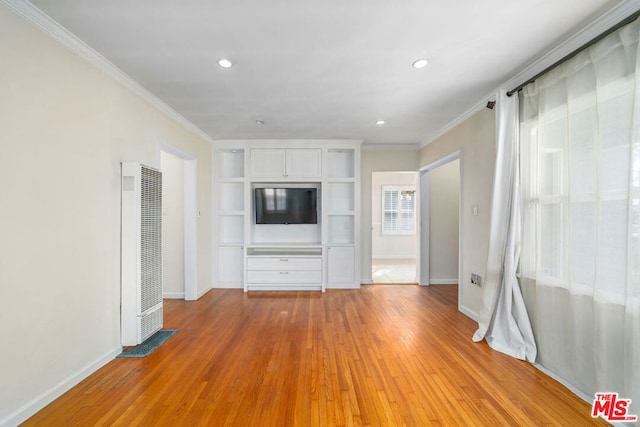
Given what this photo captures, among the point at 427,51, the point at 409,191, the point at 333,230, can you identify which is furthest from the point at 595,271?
the point at 409,191

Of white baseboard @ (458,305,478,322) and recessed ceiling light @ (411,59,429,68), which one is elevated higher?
recessed ceiling light @ (411,59,429,68)

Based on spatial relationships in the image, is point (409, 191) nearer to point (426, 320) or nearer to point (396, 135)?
point (396, 135)

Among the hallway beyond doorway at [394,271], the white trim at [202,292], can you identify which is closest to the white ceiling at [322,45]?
the white trim at [202,292]

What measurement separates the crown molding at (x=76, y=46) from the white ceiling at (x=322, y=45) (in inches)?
2.3

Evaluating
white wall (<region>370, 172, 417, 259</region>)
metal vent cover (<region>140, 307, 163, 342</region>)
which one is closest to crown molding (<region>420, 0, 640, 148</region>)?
metal vent cover (<region>140, 307, 163, 342</region>)

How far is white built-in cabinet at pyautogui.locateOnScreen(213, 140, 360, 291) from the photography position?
4.65 metres

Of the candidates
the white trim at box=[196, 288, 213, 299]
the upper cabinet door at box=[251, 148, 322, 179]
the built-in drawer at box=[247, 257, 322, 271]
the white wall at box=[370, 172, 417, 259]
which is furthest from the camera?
the white wall at box=[370, 172, 417, 259]

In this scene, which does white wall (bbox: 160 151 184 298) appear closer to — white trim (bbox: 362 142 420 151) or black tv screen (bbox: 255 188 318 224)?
black tv screen (bbox: 255 188 318 224)

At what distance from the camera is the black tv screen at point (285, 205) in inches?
191

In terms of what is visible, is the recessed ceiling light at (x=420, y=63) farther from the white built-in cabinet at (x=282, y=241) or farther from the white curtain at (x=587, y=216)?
the white built-in cabinet at (x=282, y=241)

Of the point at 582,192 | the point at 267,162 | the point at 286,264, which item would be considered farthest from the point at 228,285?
the point at 582,192

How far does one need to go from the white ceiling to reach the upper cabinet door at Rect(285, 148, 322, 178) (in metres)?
1.49

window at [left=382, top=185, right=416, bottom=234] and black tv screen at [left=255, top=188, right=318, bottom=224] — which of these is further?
window at [left=382, top=185, right=416, bottom=234]

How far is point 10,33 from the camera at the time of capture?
5.32 feet
